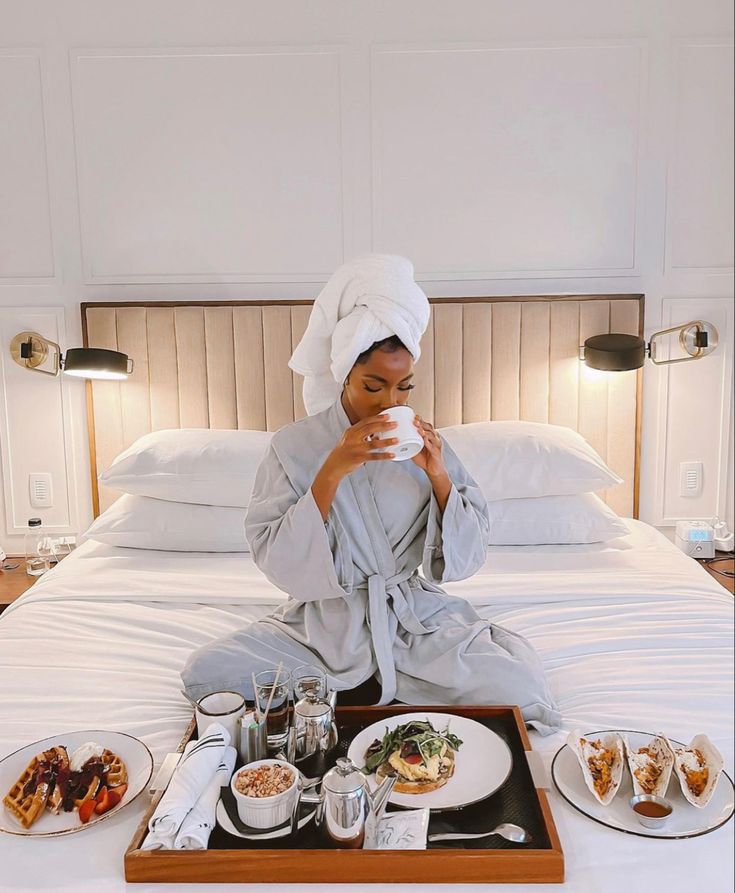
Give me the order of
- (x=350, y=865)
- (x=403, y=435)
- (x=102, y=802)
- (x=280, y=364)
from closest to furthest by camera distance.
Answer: (x=350, y=865), (x=102, y=802), (x=403, y=435), (x=280, y=364)

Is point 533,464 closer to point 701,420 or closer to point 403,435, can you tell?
point 701,420

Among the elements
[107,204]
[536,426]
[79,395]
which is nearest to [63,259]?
[107,204]

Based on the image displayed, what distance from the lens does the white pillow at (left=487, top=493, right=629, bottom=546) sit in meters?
1.60

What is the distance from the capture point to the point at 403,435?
0.92m

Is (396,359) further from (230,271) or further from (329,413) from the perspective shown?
(230,271)

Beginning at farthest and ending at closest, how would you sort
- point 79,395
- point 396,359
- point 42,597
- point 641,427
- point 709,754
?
point 79,395 → point 641,427 → point 42,597 → point 396,359 → point 709,754

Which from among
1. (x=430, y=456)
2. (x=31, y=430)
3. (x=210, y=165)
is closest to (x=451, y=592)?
(x=430, y=456)

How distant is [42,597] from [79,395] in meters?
0.52

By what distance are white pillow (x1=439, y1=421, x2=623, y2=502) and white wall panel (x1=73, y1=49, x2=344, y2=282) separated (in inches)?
21.5

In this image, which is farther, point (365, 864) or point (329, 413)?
point (329, 413)

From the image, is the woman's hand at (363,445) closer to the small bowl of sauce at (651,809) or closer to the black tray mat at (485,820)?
the black tray mat at (485,820)

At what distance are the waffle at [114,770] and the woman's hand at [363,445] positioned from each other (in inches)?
15.7

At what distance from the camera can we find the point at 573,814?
748 millimetres

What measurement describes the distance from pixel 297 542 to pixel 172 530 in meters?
0.72
